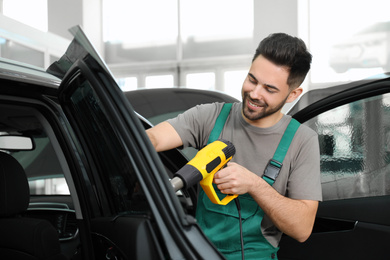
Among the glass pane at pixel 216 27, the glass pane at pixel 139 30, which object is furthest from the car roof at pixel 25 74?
the glass pane at pixel 139 30

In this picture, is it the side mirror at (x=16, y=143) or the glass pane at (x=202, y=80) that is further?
the glass pane at (x=202, y=80)

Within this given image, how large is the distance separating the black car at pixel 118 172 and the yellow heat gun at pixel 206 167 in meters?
0.17

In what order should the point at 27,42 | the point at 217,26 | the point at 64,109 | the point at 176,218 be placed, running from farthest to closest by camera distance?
the point at 217,26 → the point at 27,42 → the point at 64,109 → the point at 176,218

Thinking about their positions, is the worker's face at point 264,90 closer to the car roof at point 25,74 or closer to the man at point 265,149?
the man at point 265,149

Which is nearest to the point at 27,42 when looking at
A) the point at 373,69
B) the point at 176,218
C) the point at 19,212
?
the point at 373,69

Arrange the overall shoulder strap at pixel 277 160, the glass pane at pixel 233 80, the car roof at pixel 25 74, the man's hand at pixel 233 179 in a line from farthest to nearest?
the glass pane at pixel 233 80, the overall shoulder strap at pixel 277 160, the man's hand at pixel 233 179, the car roof at pixel 25 74

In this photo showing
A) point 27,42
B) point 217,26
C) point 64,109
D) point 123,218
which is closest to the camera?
point 123,218

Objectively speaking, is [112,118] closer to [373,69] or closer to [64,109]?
[64,109]

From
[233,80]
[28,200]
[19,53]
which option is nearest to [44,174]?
[28,200]

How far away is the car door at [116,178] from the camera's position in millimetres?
928

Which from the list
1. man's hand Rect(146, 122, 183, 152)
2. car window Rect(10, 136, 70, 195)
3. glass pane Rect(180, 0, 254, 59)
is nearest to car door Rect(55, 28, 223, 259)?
man's hand Rect(146, 122, 183, 152)

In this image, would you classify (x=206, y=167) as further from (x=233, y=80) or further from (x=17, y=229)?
(x=233, y=80)

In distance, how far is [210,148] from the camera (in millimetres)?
1339

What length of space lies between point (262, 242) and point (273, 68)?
63 centimetres
